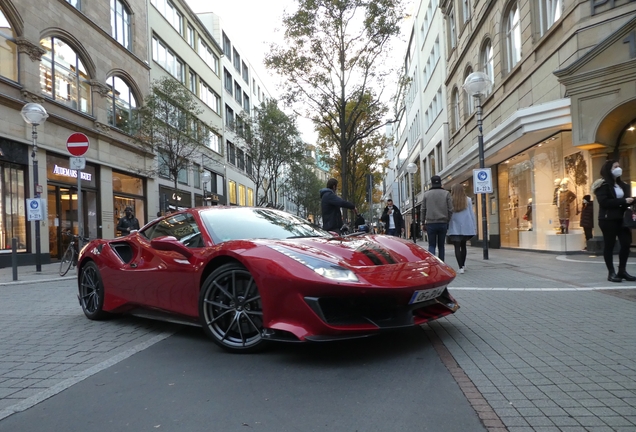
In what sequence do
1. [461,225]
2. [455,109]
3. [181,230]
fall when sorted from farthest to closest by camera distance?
[455,109]
[461,225]
[181,230]

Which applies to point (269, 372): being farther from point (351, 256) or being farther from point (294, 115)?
point (294, 115)

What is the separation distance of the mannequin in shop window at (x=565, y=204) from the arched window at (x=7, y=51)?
17139 millimetres

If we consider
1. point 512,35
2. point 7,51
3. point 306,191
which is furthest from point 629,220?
point 306,191

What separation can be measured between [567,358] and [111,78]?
2324 centimetres

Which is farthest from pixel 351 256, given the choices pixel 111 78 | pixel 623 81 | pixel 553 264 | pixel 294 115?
pixel 111 78

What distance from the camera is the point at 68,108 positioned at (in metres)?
18.8

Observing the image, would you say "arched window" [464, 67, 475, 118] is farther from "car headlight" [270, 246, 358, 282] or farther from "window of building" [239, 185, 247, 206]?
"window of building" [239, 185, 247, 206]

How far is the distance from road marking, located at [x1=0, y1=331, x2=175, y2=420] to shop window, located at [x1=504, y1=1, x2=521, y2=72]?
15.1 meters

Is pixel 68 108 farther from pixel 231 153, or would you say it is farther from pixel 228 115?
pixel 231 153

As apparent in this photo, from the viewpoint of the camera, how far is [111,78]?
74.0 feet

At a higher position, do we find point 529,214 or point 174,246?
point 529,214

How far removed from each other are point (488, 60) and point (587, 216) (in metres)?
9.10

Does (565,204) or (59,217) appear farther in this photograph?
(59,217)

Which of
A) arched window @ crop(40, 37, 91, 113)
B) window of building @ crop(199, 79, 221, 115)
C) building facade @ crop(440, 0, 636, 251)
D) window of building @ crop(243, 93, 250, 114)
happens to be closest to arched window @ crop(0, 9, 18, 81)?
arched window @ crop(40, 37, 91, 113)
